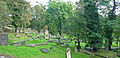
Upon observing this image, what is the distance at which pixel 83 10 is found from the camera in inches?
548

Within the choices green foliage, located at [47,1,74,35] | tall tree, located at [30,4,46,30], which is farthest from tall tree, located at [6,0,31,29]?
tall tree, located at [30,4,46,30]

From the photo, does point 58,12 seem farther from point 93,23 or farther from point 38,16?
point 38,16

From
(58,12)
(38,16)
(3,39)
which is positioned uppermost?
(38,16)

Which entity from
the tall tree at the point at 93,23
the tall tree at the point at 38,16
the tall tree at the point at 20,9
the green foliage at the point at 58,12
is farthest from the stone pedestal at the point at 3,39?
the tall tree at the point at 38,16

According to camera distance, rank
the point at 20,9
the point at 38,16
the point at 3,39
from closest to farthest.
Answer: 1. the point at 3,39
2. the point at 20,9
3. the point at 38,16

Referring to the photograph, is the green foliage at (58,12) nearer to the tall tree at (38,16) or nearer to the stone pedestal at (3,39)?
the stone pedestal at (3,39)

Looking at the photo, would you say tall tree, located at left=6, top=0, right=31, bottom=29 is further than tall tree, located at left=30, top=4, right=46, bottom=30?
No

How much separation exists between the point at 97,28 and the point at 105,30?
5.76 feet

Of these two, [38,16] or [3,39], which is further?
[38,16]

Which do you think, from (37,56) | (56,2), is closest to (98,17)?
(37,56)

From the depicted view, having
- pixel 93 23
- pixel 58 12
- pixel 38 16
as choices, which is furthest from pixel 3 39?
pixel 38 16

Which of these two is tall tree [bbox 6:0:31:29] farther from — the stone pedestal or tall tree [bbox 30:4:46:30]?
tall tree [bbox 30:4:46:30]

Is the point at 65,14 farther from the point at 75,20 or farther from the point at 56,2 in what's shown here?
the point at 75,20

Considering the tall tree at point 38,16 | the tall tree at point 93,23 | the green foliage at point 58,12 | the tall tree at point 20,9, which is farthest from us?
the tall tree at point 38,16
